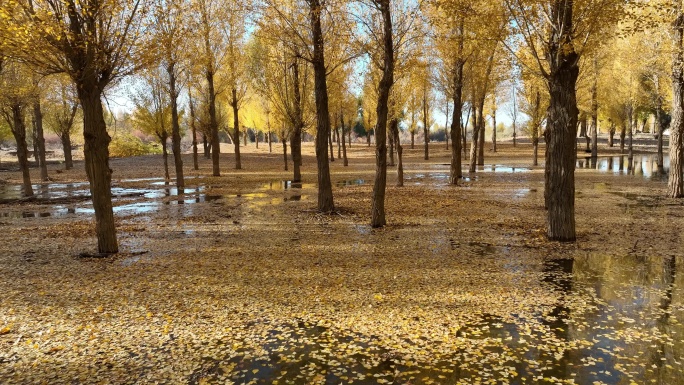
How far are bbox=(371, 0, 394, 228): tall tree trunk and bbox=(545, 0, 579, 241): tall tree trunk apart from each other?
3.21 meters

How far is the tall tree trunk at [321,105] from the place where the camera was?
11664mm

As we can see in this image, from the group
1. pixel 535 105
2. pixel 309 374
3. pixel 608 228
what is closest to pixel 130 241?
pixel 309 374

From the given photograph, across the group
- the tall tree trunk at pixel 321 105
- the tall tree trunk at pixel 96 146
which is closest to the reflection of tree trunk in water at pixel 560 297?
the tall tree trunk at pixel 321 105

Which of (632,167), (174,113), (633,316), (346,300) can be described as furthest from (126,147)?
(633,316)

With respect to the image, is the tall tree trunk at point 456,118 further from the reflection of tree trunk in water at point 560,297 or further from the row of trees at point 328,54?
the reflection of tree trunk in water at point 560,297

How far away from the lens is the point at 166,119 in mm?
24453

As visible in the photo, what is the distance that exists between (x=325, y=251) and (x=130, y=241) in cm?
457

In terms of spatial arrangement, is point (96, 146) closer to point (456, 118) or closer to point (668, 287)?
point (668, 287)

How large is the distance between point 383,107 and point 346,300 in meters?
5.32

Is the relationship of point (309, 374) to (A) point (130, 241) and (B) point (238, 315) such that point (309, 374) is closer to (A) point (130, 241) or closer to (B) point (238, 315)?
(B) point (238, 315)

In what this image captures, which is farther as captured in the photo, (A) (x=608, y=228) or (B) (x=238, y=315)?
(A) (x=608, y=228)

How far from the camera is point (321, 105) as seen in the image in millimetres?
12258

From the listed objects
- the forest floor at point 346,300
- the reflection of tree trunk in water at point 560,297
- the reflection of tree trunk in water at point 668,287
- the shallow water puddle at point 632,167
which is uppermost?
the shallow water puddle at point 632,167

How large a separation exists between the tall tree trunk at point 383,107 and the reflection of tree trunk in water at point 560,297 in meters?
3.98
